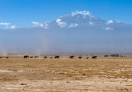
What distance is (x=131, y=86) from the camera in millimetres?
26625

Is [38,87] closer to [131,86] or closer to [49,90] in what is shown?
[49,90]

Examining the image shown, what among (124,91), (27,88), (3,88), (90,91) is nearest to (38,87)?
(27,88)

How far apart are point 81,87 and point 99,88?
1.48 m

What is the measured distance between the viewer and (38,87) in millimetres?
25953

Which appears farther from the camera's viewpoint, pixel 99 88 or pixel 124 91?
pixel 99 88

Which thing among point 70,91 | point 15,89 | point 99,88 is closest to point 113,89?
point 99,88

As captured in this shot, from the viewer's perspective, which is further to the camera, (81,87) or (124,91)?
(81,87)

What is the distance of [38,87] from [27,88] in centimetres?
109

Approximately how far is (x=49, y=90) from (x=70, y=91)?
168cm

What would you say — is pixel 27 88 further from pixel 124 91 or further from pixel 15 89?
pixel 124 91

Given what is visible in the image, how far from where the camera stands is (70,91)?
23688mm

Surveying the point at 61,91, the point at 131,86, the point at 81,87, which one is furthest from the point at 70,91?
the point at 131,86

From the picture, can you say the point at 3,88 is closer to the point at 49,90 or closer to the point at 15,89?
the point at 15,89

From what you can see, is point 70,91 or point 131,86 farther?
point 131,86
